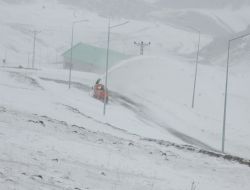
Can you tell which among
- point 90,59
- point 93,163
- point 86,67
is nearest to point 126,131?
point 93,163

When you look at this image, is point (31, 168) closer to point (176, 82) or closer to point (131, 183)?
point (131, 183)

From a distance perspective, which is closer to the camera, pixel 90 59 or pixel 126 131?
pixel 126 131

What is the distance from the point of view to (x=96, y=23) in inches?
7795

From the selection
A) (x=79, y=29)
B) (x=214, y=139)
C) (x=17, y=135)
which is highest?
(x=79, y=29)

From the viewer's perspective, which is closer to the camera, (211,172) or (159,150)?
(211,172)

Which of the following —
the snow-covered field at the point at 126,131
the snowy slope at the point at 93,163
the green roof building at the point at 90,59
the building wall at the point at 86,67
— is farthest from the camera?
the building wall at the point at 86,67

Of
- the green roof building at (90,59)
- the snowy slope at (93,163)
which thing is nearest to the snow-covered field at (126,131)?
the snowy slope at (93,163)

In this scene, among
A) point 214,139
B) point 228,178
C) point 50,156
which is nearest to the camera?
point 50,156

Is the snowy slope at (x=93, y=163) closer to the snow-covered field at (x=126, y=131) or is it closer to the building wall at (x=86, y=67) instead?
the snow-covered field at (x=126, y=131)

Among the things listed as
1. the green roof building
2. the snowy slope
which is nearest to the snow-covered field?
the snowy slope

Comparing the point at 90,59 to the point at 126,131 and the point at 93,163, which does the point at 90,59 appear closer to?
the point at 126,131

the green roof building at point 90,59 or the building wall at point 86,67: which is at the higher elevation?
the green roof building at point 90,59

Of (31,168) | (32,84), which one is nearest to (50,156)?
(31,168)

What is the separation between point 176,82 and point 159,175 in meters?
58.1
